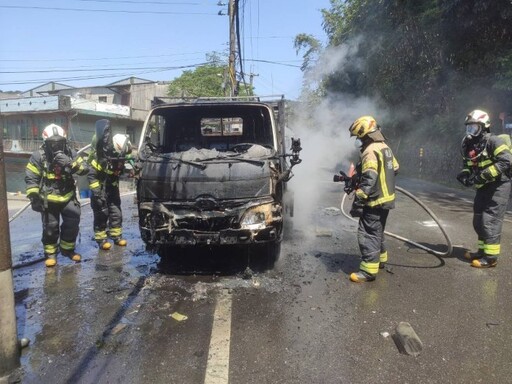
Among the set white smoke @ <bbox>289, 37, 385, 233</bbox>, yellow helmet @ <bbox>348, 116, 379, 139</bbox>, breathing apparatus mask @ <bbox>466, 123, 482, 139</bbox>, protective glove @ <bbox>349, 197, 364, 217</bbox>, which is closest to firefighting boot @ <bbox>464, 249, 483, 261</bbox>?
breathing apparatus mask @ <bbox>466, 123, 482, 139</bbox>

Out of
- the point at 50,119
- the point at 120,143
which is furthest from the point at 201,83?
the point at 120,143

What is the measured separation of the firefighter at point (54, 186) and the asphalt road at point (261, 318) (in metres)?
0.38

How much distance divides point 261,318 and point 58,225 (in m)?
3.08

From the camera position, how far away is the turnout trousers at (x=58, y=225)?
5.21 meters

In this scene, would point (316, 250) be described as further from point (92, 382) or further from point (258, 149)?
point (92, 382)

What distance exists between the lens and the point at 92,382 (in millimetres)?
2723

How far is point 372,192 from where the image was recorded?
4402 mm

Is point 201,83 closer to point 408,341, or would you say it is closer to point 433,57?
point 433,57

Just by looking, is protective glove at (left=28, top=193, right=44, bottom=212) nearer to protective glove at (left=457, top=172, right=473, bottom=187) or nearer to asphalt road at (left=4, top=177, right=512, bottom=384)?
asphalt road at (left=4, top=177, right=512, bottom=384)

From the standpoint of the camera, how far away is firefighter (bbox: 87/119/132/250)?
584cm

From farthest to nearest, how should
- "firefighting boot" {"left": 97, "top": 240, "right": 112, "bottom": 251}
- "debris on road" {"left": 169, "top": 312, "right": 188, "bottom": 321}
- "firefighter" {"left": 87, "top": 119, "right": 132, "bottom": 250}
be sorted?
"firefighting boot" {"left": 97, "top": 240, "right": 112, "bottom": 251}, "firefighter" {"left": 87, "top": 119, "right": 132, "bottom": 250}, "debris on road" {"left": 169, "top": 312, "right": 188, "bottom": 321}

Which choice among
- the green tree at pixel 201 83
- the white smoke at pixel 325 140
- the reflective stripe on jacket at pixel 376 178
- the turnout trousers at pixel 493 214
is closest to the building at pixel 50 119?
the green tree at pixel 201 83

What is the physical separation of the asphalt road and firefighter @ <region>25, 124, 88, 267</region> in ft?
1.26

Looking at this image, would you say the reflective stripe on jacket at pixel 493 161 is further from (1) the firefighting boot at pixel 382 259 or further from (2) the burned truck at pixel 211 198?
(2) the burned truck at pixel 211 198
